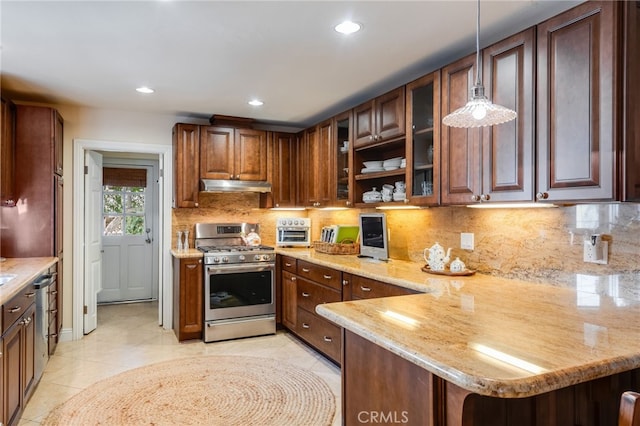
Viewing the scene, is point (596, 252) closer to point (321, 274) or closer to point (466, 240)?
point (466, 240)

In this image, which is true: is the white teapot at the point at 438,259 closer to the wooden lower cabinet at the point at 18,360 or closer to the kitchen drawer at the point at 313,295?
the kitchen drawer at the point at 313,295

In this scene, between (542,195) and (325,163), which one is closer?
(542,195)

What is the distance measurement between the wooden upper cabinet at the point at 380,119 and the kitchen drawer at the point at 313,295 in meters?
1.30

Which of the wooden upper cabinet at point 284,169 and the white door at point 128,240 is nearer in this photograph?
the wooden upper cabinet at point 284,169

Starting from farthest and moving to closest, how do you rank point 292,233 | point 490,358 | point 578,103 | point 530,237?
point 292,233, point 530,237, point 578,103, point 490,358

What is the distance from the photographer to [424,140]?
9.33ft

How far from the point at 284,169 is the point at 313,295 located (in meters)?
1.72

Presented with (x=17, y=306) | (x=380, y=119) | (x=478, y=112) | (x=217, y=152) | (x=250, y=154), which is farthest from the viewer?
(x=250, y=154)

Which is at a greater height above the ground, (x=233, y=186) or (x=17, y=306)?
(x=233, y=186)

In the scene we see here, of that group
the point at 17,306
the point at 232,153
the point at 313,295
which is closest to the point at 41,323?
the point at 17,306

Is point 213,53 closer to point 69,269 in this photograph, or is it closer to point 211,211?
point 211,211

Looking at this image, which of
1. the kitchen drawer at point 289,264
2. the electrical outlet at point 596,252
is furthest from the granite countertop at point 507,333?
the kitchen drawer at point 289,264

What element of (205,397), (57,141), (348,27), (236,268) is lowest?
(205,397)

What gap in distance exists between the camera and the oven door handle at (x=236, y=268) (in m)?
4.02
